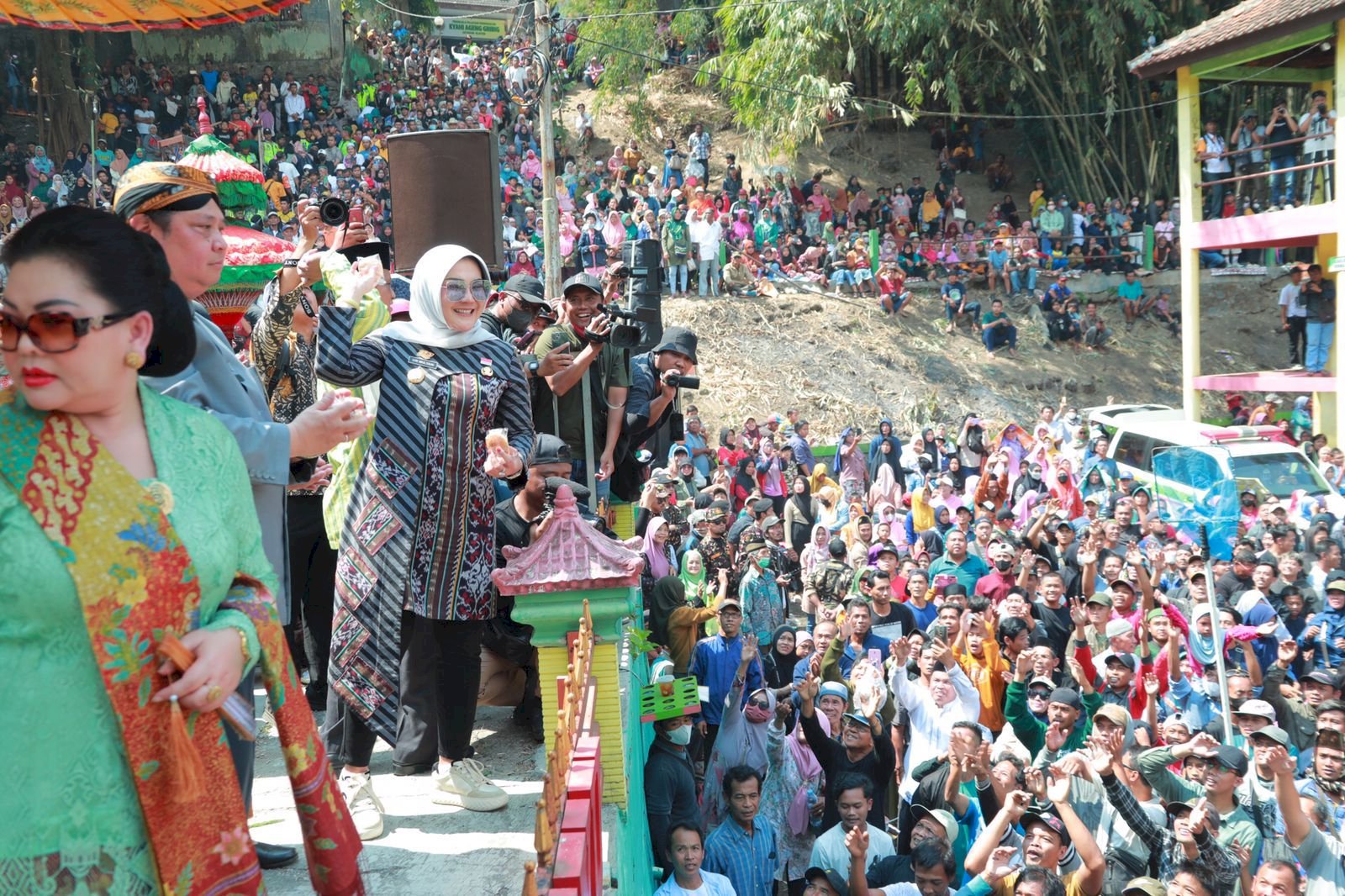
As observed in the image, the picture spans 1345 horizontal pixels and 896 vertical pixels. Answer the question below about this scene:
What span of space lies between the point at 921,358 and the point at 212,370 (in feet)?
69.0

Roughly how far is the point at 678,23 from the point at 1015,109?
6993 mm

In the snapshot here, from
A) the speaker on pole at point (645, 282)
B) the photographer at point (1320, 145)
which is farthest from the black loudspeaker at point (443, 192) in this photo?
the photographer at point (1320, 145)

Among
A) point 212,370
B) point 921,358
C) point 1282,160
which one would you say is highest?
point 1282,160

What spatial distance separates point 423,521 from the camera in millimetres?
3740

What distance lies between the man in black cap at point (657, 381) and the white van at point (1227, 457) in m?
8.43

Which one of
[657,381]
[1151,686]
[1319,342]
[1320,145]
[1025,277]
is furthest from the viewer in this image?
[1025,277]

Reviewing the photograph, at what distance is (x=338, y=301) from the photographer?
351 cm

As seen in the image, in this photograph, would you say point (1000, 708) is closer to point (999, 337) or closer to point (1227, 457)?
point (1227, 457)

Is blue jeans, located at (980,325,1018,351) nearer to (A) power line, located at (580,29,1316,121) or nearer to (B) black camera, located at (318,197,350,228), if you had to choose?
(A) power line, located at (580,29,1316,121)

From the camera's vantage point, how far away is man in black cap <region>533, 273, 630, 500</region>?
528cm

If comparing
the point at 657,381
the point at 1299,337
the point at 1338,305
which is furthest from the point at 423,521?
the point at 1299,337

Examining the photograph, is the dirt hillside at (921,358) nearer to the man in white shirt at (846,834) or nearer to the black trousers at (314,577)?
the man in white shirt at (846,834)

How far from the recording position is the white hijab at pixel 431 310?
3754mm

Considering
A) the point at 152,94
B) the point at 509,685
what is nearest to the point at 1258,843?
the point at 509,685
